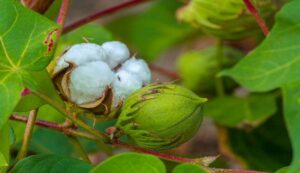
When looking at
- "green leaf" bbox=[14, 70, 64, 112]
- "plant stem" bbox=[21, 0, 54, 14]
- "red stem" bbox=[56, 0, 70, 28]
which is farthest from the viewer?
"plant stem" bbox=[21, 0, 54, 14]

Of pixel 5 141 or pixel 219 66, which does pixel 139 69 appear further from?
pixel 219 66

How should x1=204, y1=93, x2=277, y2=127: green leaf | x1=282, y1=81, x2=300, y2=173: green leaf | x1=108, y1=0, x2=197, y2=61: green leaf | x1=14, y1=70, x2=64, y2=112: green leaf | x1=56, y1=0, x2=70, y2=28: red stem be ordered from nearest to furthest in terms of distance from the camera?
x1=282, y1=81, x2=300, y2=173: green leaf → x1=14, y1=70, x2=64, y2=112: green leaf → x1=56, y1=0, x2=70, y2=28: red stem → x1=204, y1=93, x2=277, y2=127: green leaf → x1=108, y1=0, x2=197, y2=61: green leaf

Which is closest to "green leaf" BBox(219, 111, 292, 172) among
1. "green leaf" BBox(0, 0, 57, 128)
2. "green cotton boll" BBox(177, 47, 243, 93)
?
"green cotton boll" BBox(177, 47, 243, 93)

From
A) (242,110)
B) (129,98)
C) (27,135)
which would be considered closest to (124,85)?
(129,98)

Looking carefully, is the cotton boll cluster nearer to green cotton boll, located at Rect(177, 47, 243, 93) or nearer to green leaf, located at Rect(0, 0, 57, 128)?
green leaf, located at Rect(0, 0, 57, 128)

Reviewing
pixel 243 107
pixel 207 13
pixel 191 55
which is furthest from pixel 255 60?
pixel 191 55

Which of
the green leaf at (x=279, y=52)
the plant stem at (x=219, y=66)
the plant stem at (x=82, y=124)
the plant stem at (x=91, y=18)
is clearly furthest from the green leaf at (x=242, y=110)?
the plant stem at (x=82, y=124)

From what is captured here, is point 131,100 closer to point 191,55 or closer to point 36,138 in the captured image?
point 36,138

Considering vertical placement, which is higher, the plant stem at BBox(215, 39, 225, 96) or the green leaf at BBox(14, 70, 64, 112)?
the green leaf at BBox(14, 70, 64, 112)
